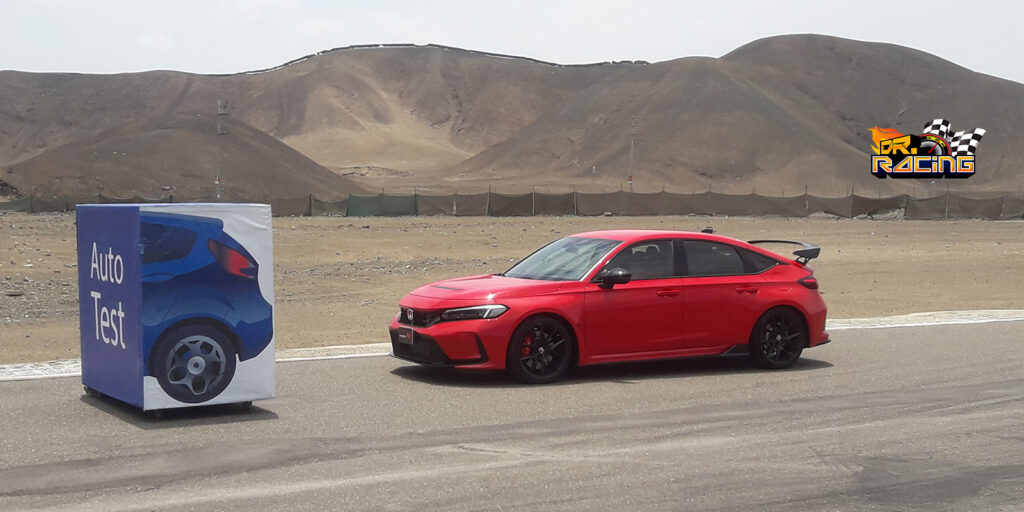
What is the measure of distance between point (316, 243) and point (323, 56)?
5891 inches

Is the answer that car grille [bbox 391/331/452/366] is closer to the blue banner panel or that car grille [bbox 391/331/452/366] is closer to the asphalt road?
the asphalt road

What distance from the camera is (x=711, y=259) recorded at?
12156 millimetres

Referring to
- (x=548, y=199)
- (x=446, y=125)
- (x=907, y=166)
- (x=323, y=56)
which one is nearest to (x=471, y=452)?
(x=548, y=199)

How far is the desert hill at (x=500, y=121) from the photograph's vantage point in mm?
91375

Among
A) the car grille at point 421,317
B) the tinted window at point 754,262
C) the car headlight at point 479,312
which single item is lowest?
the car grille at point 421,317

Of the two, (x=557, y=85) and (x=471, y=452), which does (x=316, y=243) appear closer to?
(x=471, y=452)

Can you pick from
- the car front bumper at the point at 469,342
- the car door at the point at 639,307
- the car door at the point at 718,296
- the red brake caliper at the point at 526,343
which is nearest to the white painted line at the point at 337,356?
the car front bumper at the point at 469,342

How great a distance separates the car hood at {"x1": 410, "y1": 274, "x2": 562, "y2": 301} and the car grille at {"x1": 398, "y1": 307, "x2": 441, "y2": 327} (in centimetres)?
19

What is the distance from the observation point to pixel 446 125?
161m

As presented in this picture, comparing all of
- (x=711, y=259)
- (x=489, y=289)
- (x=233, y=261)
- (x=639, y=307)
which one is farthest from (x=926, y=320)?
(x=233, y=261)

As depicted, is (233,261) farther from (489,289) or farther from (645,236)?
(645,236)

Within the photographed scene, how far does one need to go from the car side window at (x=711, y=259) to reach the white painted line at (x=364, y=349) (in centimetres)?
339

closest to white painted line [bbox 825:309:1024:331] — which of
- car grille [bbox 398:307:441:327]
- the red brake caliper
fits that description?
the red brake caliper

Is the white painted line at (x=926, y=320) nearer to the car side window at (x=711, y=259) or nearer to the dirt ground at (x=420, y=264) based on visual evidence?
the dirt ground at (x=420, y=264)
